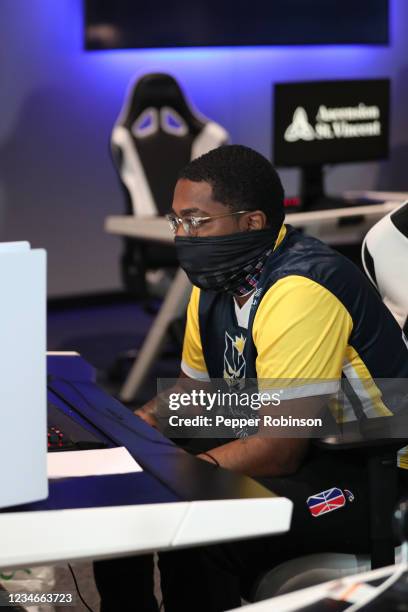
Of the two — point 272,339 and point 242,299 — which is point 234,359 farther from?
point 272,339

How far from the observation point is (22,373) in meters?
1.46

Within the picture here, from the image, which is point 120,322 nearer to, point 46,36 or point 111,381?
point 111,381

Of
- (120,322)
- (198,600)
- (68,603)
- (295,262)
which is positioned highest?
(295,262)

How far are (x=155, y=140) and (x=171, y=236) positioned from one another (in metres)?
0.78

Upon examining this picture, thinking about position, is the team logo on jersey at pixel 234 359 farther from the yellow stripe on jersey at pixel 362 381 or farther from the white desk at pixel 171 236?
the white desk at pixel 171 236

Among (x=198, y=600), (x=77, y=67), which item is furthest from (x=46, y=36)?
(x=198, y=600)

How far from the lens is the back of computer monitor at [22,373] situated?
1.44m

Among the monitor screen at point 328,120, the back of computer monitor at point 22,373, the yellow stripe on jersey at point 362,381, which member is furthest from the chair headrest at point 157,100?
the back of computer monitor at point 22,373

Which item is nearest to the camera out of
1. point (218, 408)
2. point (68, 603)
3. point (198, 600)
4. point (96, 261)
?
point (198, 600)

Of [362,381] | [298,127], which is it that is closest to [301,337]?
[362,381]

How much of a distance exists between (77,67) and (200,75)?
2.72 feet

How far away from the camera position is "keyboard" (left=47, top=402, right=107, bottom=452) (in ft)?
5.92

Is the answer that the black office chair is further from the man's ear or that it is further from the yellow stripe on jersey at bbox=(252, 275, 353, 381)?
the yellow stripe on jersey at bbox=(252, 275, 353, 381)

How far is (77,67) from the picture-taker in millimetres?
6609
